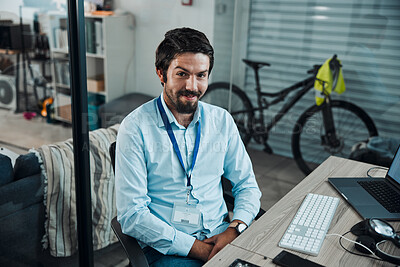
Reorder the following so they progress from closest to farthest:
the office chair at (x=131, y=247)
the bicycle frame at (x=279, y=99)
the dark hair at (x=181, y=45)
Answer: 1. the office chair at (x=131, y=247)
2. the dark hair at (x=181, y=45)
3. the bicycle frame at (x=279, y=99)

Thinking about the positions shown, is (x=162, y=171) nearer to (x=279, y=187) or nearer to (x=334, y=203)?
(x=334, y=203)

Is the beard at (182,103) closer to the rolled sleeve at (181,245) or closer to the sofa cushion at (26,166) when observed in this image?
the rolled sleeve at (181,245)

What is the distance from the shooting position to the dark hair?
5.18 feet

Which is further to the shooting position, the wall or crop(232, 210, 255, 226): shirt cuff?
the wall

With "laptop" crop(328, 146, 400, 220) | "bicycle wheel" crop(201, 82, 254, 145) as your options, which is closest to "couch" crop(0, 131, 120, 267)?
"laptop" crop(328, 146, 400, 220)

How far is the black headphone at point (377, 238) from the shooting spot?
1193mm

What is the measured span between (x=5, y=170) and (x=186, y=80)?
91cm

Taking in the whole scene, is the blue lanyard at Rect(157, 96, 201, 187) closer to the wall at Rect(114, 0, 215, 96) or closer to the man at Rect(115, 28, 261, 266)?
the man at Rect(115, 28, 261, 266)

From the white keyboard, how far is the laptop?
0.09 metres

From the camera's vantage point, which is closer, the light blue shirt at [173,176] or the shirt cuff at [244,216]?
the light blue shirt at [173,176]

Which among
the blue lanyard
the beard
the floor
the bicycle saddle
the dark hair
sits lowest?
the floor

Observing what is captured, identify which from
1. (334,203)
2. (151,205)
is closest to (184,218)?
(151,205)

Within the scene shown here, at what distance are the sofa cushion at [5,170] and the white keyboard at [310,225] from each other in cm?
123

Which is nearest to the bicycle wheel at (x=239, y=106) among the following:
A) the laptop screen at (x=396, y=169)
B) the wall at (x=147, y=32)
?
the wall at (x=147, y=32)
